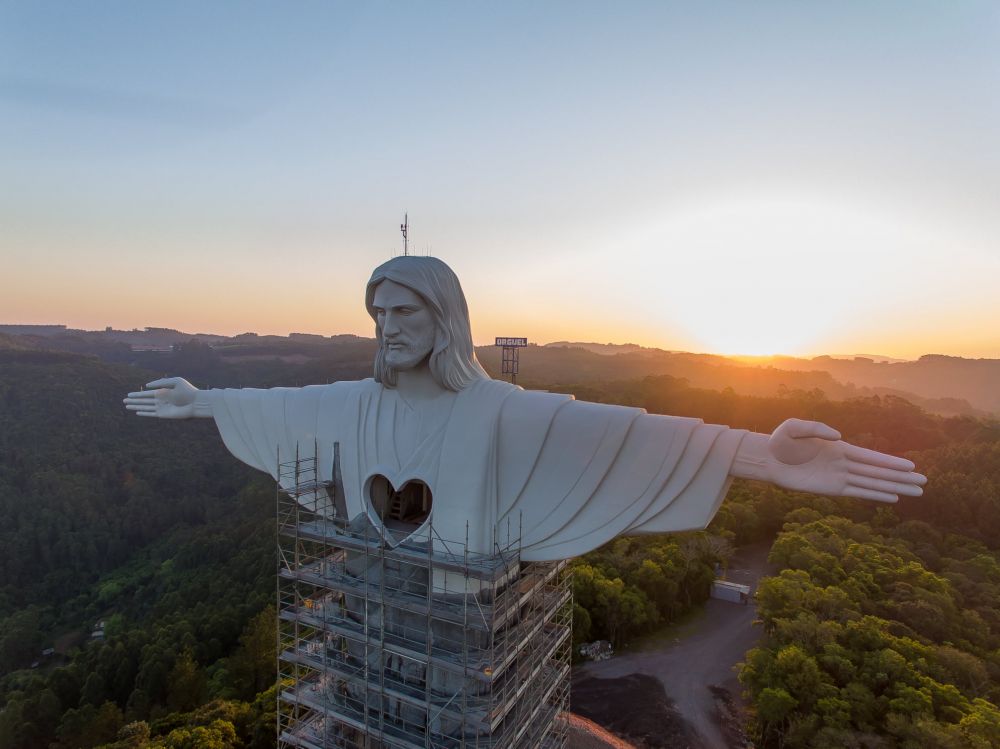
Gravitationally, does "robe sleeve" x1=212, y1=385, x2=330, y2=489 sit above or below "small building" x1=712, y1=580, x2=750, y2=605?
above

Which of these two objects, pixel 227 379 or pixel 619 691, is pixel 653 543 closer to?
pixel 619 691

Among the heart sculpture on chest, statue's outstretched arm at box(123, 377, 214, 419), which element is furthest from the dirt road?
statue's outstretched arm at box(123, 377, 214, 419)

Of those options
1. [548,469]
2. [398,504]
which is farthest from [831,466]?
[398,504]

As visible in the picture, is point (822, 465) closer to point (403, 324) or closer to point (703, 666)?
point (403, 324)

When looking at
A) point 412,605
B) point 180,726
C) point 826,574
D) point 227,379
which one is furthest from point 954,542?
point 227,379

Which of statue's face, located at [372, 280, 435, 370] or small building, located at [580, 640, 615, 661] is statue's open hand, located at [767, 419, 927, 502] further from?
small building, located at [580, 640, 615, 661]
